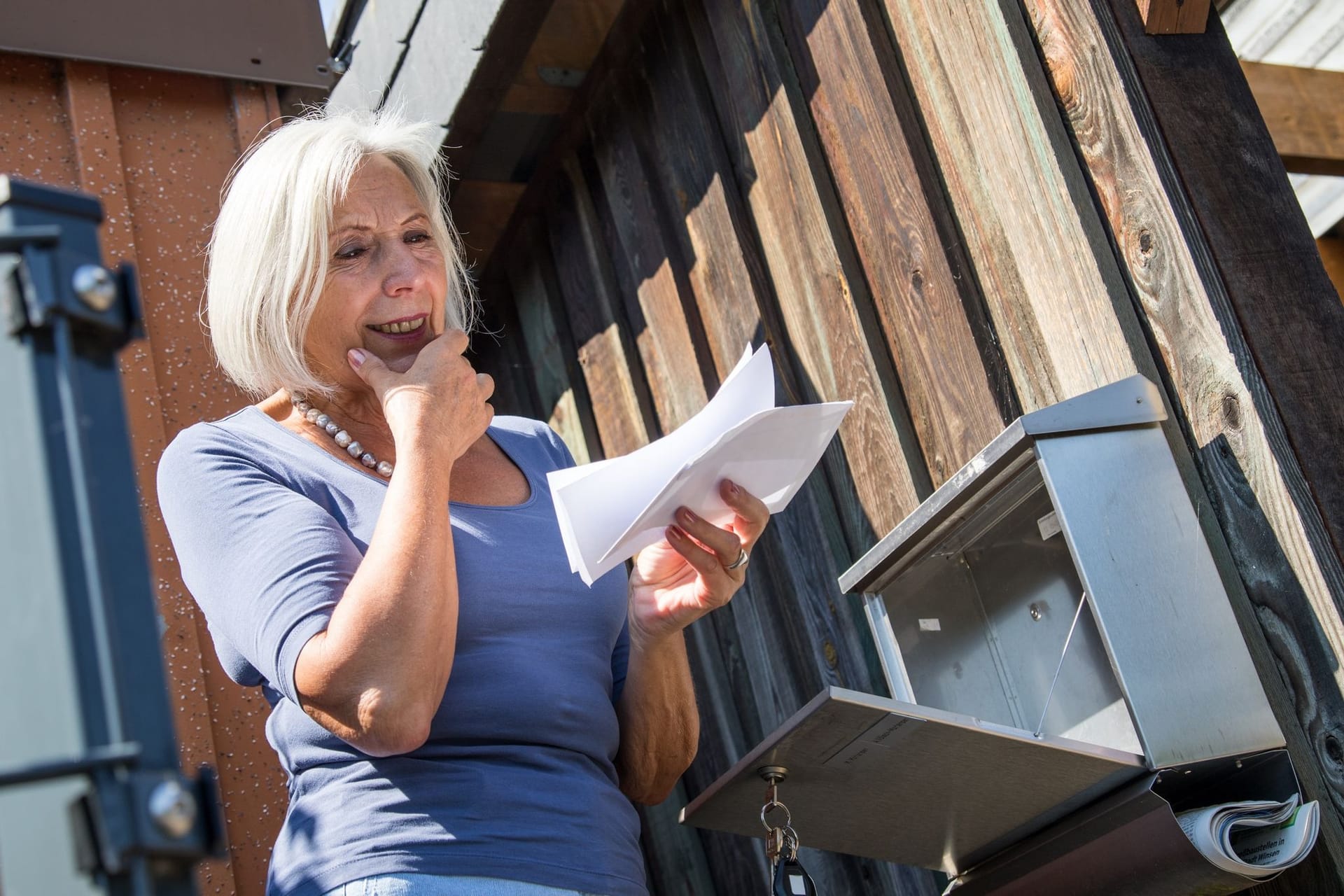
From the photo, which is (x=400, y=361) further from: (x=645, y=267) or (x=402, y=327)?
(x=645, y=267)

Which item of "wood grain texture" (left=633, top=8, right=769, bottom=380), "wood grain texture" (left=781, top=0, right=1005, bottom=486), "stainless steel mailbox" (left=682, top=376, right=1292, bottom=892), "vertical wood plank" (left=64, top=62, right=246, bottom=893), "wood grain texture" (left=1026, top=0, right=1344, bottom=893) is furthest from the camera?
"wood grain texture" (left=633, top=8, right=769, bottom=380)

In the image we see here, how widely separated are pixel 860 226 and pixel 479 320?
156cm

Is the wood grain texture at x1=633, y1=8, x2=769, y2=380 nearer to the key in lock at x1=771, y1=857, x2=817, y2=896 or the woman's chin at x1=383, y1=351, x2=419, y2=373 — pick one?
the woman's chin at x1=383, y1=351, x2=419, y2=373

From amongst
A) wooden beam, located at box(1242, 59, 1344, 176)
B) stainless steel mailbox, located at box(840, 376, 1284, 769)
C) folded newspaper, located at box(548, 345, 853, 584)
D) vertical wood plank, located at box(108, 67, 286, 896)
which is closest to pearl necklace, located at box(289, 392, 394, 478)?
folded newspaper, located at box(548, 345, 853, 584)

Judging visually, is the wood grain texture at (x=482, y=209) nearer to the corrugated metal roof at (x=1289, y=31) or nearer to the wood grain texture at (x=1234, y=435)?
the wood grain texture at (x=1234, y=435)

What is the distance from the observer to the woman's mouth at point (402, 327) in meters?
1.79

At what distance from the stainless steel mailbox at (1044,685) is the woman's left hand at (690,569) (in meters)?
0.22

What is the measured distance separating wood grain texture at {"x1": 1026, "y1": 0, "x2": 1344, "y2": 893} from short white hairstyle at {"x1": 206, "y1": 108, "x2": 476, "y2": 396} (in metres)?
1.06

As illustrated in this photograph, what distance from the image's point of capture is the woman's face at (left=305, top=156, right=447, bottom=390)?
1781mm

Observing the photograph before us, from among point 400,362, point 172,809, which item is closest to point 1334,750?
point 400,362

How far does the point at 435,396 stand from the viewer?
1595 mm

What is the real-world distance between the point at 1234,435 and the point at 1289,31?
3556 mm

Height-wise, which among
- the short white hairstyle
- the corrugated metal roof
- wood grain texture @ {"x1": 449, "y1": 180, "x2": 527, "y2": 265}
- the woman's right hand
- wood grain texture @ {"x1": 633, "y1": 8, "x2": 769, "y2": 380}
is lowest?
the woman's right hand

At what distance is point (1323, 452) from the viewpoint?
1.64m
